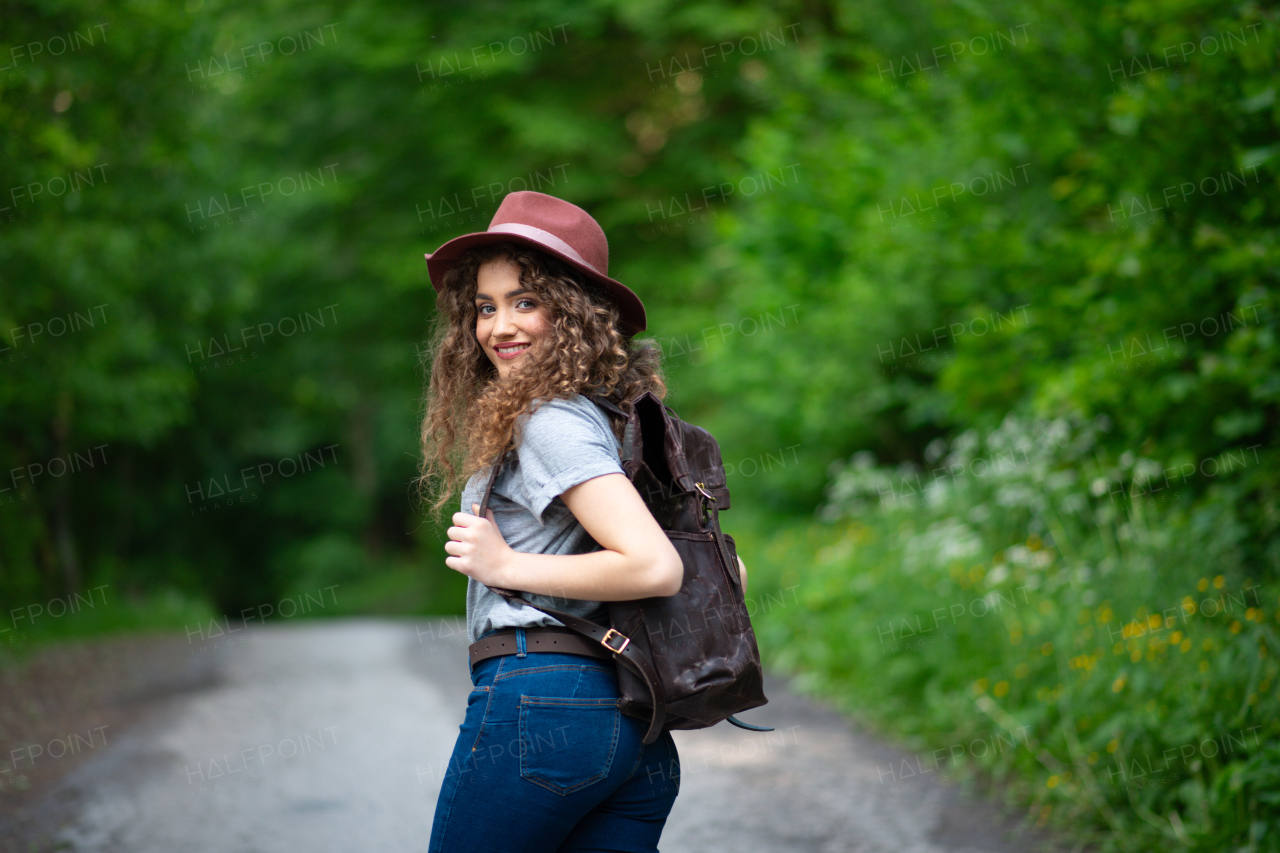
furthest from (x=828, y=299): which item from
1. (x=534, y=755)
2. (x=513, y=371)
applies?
(x=534, y=755)

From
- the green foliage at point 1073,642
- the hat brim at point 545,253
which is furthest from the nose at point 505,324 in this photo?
the green foliage at point 1073,642

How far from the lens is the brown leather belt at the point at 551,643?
186cm

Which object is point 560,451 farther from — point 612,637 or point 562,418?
point 612,637

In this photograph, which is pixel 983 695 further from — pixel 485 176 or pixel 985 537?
pixel 485 176

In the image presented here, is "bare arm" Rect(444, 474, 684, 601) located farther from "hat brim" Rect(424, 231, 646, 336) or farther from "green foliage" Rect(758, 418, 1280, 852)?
"green foliage" Rect(758, 418, 1280, 852)

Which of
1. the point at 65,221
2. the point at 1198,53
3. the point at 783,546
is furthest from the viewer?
the point at 783,546

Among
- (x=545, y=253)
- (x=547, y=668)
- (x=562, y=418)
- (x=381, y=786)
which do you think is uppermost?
(x=545, y=253)

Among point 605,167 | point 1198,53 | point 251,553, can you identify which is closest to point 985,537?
point 1198,53

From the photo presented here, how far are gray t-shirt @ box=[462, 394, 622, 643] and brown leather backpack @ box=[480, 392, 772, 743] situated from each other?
0.10 ft

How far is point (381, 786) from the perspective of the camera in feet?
17.4

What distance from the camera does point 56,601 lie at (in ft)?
44.3

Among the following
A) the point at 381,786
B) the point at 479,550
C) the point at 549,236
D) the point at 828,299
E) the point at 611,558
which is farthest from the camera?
the point at 828,299

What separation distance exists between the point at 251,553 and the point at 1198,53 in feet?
98.7

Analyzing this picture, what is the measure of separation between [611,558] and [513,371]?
0.41 meters
